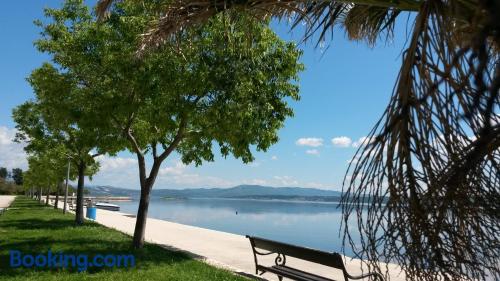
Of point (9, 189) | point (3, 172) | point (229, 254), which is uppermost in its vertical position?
point (3, 172)

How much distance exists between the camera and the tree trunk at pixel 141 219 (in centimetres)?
1276

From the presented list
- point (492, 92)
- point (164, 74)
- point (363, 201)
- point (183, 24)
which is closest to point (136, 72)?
point (164, 74)

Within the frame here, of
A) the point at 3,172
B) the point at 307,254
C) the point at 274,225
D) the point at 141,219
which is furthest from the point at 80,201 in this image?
the point at 3,172

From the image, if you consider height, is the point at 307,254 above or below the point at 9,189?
below

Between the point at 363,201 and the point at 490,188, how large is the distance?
730mm

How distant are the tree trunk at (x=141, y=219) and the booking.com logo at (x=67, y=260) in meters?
1.66

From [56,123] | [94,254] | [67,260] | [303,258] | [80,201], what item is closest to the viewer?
[303,258]

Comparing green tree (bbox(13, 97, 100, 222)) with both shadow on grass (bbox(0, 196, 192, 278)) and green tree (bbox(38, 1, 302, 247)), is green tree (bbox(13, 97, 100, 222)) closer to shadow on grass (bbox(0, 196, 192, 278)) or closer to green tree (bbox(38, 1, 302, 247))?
green tree (bbox(38, 1, 302, 247))

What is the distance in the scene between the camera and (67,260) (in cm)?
1015

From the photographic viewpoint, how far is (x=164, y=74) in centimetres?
1095

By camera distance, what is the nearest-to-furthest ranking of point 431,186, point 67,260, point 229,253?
point 431,186 → point 67,260 → point 229,253

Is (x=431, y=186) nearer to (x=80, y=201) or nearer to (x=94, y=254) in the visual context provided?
(x=94, y=254)

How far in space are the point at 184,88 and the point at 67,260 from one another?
14.8 ft

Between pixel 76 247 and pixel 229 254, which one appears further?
pixel 229 254
